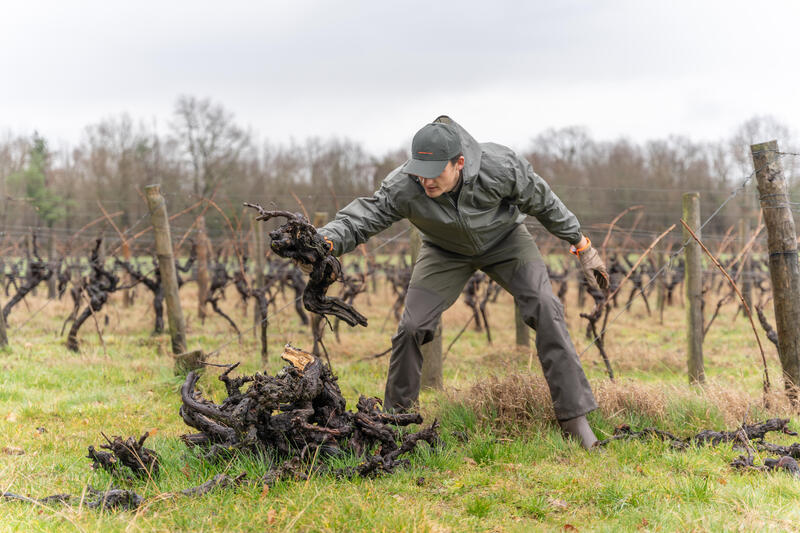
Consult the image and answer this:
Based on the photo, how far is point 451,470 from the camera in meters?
3.18

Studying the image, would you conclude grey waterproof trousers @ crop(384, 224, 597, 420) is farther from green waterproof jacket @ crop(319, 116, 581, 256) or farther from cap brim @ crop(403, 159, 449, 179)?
cap brim @ crop(403, 159, 449, 179)

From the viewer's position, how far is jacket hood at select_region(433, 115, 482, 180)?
349cm

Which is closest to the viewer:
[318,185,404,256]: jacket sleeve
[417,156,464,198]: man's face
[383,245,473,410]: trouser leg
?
[318,185,404,256]: jacket sleeve

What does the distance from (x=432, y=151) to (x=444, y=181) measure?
0.18 metres

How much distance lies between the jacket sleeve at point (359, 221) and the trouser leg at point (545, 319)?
75cm

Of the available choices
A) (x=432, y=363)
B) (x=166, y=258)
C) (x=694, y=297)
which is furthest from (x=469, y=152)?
(x=166, y=258)

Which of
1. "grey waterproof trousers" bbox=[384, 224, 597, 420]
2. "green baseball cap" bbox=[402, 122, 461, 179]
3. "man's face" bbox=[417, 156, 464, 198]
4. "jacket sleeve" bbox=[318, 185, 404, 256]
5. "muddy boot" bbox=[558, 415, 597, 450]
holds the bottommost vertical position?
"muddy boot" bbox=[558, 415, 597, 450]

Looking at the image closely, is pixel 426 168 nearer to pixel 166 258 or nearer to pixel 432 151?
pixel 432 151

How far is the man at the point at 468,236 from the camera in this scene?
3457 mm

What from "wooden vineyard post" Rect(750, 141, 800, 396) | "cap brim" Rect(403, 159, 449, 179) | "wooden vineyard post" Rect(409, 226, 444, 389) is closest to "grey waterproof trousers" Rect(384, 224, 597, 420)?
"cap brim" Rect(403, 159, 449, 179)

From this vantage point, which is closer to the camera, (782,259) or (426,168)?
(426,168)

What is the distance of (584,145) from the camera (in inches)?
1821

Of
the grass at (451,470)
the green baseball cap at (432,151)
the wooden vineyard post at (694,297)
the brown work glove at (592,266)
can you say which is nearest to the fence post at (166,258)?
the grass at (451,470)

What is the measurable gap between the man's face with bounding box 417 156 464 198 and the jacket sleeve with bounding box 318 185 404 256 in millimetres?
246
